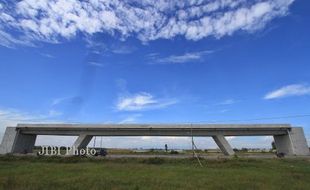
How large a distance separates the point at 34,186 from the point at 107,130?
44894 millimetres

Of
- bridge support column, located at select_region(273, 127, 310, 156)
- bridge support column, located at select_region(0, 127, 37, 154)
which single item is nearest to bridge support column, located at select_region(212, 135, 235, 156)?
bridge support column, located at select_region(273, 127, 310, 156)

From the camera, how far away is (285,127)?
58406 millimetres

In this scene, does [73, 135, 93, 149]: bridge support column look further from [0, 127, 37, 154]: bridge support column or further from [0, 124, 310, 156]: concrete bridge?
[0, 127, 37, 154]: bridge support column

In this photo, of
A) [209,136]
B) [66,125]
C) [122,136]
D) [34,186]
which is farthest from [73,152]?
[34,186]

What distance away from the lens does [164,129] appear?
192 feet

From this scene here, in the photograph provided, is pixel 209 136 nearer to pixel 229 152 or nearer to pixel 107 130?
pixel 229 152

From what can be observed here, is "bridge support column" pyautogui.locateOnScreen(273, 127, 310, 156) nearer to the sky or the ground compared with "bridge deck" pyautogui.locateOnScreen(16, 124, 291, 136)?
nearer to the ground

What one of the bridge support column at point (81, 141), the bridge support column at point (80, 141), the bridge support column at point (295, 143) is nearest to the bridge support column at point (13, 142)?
the bridge support column at point (80, 141)

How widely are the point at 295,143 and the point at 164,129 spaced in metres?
23.3

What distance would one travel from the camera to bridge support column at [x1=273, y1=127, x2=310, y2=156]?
56.6 meters

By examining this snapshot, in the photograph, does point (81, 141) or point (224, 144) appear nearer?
point (224, 144)

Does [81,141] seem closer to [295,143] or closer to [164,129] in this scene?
[164,129]

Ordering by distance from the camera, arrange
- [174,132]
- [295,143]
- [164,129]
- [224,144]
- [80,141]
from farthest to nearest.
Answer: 1. [80,141]
2. [174,132]
3. [164,129]
4. [224,144]
5. [295,143]

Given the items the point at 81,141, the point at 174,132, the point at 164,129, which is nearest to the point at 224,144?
the point at 174,132
